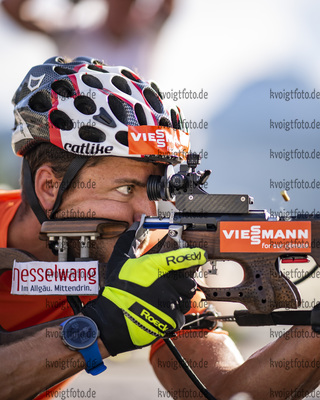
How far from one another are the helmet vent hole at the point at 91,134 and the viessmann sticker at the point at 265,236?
44.9 inches

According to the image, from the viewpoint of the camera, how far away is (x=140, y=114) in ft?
13.1

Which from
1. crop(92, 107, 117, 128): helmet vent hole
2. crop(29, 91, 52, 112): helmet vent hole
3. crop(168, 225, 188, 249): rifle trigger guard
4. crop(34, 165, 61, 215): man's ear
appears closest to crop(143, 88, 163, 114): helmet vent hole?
crop(92, 107, 117, 128): helmet vent hole

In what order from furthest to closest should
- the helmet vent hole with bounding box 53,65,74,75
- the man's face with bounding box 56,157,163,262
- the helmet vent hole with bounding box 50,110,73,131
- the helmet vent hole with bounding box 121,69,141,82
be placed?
the helmet vent hole with bounding box 121,69,141,82 < the helmet vent hole with bounding box 53,65,74,75 < the helmet vent hole with bounding box 50,110,73,131 < the man's face with bounding box 56,157,163,262

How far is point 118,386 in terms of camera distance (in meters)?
7.09

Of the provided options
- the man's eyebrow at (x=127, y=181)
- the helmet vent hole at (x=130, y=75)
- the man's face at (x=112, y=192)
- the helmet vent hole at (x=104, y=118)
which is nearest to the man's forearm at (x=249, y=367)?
the man's face at (x=112, y=192)

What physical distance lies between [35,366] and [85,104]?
67.0 inches

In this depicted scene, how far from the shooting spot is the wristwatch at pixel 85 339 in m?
2.97

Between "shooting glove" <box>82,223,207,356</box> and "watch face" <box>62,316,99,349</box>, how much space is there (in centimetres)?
3

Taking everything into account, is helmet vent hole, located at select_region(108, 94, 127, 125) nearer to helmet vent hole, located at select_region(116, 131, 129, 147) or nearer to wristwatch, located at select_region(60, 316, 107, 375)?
helmet vent hole, located at select_region(116, 131, 129, 147)

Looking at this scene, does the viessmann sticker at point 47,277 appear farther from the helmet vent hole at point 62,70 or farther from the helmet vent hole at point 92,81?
the helmet vent hole at point 62,70

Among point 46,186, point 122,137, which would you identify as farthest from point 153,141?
point 46,186

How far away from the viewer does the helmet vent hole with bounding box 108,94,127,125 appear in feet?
12.9

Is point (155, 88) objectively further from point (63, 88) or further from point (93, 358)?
point (93, 358)

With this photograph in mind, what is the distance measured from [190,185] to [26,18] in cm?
811
